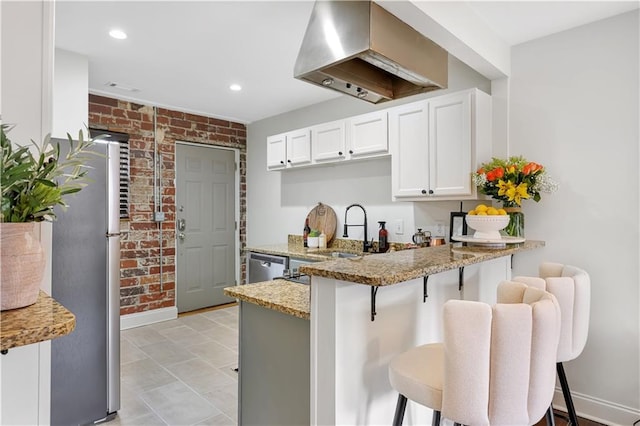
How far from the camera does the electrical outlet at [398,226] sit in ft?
11.8

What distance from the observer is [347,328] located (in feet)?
4.81

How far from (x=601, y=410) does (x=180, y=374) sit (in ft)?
9.75

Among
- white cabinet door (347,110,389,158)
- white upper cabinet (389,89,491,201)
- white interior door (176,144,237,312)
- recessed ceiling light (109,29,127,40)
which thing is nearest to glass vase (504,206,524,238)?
white upper cabinet (389,89,491,201)

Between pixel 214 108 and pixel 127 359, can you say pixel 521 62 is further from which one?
pixel 127 359

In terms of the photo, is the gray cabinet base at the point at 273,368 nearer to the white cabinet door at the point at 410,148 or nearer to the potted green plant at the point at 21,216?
the potted green plant at the point at 21,216

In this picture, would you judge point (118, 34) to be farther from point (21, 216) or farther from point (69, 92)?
point (21, 216)

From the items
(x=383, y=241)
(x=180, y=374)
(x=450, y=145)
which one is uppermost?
(x=450, y=145)

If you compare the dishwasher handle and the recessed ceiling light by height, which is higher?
the recessed ceiling light

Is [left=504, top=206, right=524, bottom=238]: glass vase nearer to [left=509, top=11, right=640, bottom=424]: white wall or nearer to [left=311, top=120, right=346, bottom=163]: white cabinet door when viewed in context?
[left=509, top=11, right=640, bottom=424]: white wall

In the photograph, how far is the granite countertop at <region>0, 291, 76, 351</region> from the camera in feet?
2.27

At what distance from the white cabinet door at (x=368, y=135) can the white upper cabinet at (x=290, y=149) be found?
61cm

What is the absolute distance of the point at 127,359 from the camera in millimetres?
3340

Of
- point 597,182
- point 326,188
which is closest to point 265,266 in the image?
point 326,188

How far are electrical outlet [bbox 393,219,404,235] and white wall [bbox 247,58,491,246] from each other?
0.03m
